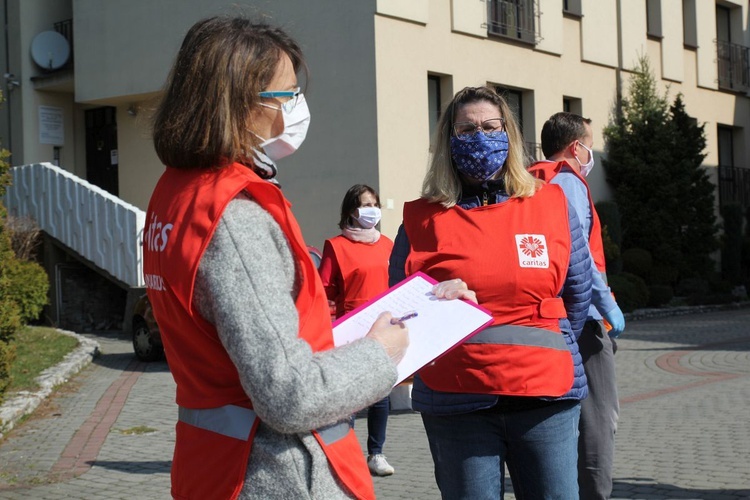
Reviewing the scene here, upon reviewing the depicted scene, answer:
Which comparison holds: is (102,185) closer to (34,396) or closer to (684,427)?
(34,396)

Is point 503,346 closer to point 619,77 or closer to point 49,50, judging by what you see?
point 49,50

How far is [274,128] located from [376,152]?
54.1ft

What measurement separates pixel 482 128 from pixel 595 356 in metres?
1.48

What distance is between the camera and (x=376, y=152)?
18.7 m

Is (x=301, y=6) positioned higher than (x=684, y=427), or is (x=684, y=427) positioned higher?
(x=301, y=6)

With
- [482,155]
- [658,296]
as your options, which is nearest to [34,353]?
[482,155]

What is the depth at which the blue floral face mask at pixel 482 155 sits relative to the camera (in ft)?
12.1

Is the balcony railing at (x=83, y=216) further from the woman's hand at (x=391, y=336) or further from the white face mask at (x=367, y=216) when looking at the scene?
the woman's hand at (x=391, y=336)

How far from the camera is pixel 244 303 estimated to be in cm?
196

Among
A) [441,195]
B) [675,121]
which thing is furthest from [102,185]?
[441,195]

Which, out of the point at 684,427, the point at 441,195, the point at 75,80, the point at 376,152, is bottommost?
the point at 684,427

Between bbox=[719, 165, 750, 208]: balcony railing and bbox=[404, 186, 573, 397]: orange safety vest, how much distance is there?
27.7m

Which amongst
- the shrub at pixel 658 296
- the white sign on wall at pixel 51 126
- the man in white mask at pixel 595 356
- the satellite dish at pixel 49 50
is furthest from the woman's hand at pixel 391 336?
the white sign on wall at pixel 51 126

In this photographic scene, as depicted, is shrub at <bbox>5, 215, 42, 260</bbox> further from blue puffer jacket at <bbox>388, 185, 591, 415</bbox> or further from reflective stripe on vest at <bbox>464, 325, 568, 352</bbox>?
reflective stripe on vest at <bbox>464, 325, 568, 352</bbox>
